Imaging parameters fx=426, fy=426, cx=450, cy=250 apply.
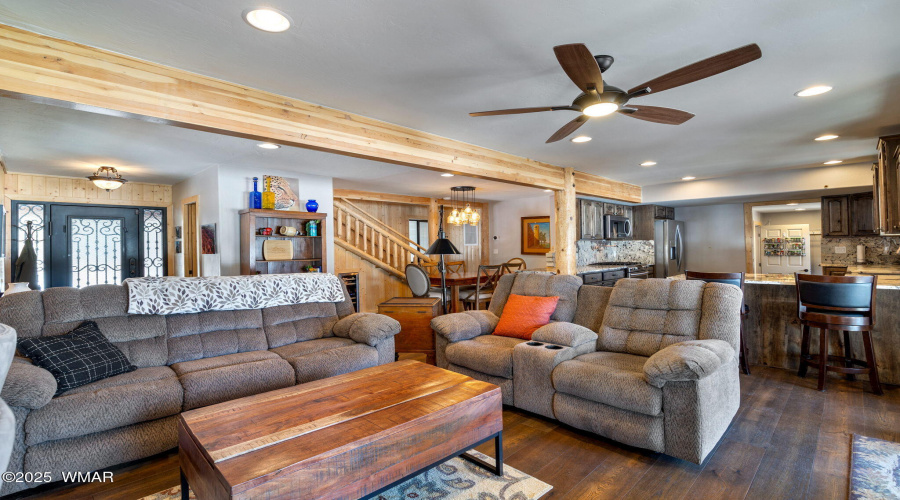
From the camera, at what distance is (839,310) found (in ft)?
10.8

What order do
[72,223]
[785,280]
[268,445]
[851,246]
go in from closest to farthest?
[268,445] → [785,280] → [72,223] → [851,246]

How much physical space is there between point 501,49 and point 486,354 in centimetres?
199

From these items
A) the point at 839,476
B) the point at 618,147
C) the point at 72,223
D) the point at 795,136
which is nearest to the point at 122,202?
the point at 72,223

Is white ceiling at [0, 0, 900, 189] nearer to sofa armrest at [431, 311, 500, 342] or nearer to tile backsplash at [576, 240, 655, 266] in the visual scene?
sofa armrest at [431, 311, 500, 342]

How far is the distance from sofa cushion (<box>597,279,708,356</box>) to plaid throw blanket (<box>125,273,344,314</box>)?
2.32 m

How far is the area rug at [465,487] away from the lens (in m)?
2.02

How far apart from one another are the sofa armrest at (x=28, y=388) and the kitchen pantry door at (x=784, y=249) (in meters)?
11.6

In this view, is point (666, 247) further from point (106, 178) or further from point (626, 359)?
point (106, 178)

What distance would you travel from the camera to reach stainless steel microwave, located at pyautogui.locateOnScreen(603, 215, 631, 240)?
25.7 feet

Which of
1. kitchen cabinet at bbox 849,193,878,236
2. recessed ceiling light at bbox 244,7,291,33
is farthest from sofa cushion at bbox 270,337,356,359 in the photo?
kitchen cabinet at bbox 849,193,878,236

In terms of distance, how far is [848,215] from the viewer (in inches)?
259

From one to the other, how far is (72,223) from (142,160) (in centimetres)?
203

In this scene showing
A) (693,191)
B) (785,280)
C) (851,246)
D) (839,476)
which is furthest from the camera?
(693,191)

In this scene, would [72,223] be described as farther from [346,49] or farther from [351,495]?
[351,495]
